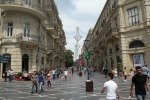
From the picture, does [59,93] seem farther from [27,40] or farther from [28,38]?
[28,38]

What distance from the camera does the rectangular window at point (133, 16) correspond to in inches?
1016

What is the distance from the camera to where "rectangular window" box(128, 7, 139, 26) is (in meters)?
25.8

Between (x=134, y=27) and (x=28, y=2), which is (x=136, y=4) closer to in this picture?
(x=134, y=27)

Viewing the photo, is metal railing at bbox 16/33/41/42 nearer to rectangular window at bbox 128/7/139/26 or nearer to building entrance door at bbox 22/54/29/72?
building entrance door at bbox 22/54/29/72

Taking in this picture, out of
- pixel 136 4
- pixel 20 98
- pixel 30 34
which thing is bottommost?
pixel 20 98

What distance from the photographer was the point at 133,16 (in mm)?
26203

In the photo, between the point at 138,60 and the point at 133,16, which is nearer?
the point at 138,60

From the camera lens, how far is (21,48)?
24141 mm

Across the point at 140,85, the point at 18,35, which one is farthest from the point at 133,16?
the point at 140,85

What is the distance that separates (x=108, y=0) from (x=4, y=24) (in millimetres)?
20716

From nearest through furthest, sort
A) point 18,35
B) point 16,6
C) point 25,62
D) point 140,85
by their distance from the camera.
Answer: point 140,85 < point 16,6 < point 18,35 < point 25,62

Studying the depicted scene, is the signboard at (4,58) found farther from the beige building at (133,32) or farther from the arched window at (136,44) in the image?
the arched window at (136,44)

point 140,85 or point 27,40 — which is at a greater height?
point 27,40

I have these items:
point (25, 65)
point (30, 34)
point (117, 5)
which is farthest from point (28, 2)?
point (117, 5)
